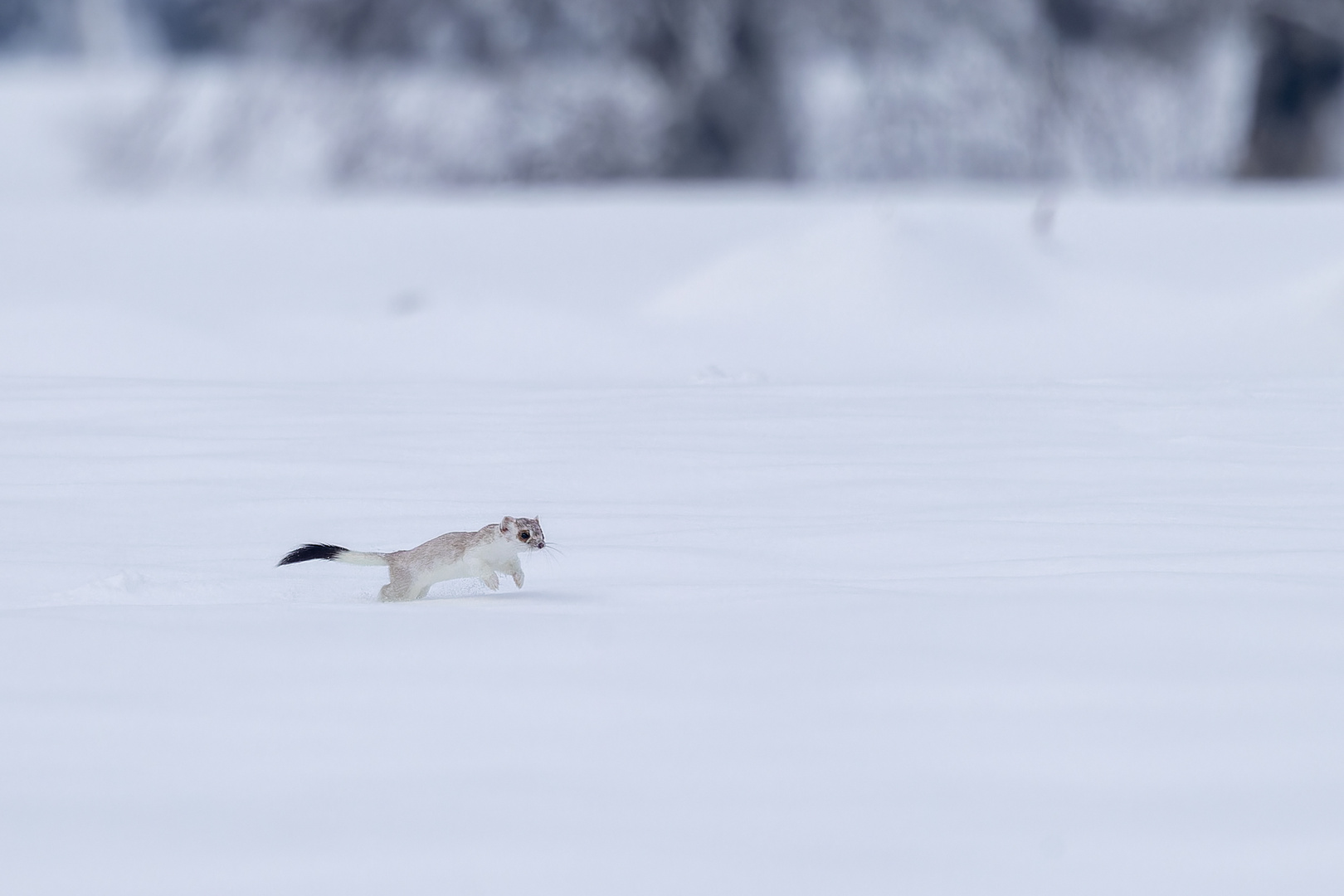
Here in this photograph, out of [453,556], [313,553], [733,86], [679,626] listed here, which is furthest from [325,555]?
[733,86]

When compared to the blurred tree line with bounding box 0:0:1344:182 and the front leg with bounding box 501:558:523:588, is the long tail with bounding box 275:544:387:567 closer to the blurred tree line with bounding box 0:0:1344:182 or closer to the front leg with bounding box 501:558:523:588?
the front leg with bounding box 501:558:523:588

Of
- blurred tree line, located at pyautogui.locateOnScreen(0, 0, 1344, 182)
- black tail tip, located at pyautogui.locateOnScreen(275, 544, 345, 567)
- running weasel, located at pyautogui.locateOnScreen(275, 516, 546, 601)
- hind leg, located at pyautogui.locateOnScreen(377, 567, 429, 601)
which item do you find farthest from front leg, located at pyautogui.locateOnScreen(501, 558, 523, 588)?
blurred tree line, located at pyautogui.locateOnScreen(0, 0, 1344, 182)

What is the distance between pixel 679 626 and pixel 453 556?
42 cm

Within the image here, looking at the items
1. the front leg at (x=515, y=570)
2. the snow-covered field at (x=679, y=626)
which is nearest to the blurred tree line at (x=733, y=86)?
the snow-covered field at (x=679, y=626)

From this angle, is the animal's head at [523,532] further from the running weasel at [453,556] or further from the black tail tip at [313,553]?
the black tail tip at [313,553]

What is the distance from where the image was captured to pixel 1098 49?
33.6 ft

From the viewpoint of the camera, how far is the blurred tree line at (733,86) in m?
10.1

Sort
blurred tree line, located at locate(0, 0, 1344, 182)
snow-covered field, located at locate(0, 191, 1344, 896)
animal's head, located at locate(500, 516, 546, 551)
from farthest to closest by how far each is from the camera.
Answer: blurred tree line, located at locate(0, 0, 1344, 182)
animal's head, located at locate(500, 516, 546, 551)
snow-covered field, located at locate(0, 191, 1344, 896)

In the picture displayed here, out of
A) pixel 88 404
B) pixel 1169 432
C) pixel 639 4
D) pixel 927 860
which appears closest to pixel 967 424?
pixel 1169 432

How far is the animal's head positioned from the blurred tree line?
26.9 ft

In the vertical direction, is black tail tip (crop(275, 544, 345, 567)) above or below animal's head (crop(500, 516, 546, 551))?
below

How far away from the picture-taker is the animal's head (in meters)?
2.29

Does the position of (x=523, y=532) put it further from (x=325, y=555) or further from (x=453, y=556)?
(x=325, y=555)

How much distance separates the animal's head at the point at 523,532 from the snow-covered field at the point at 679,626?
8 cm
